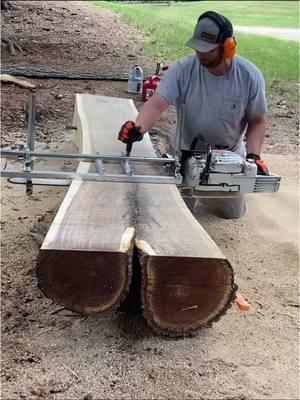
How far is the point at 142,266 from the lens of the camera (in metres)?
2.84

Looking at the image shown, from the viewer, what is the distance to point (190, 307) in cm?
296

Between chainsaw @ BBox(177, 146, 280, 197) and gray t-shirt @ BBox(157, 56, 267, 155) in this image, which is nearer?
chainsaw @ BBox(177, 146, 280, 197)

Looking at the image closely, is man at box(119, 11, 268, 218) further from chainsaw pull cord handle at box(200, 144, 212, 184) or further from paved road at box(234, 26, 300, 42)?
paved road at box(234, 26, 300, 42)

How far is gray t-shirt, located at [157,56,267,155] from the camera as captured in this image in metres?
4.38

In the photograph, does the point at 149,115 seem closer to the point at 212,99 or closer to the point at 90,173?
the point at 212,99

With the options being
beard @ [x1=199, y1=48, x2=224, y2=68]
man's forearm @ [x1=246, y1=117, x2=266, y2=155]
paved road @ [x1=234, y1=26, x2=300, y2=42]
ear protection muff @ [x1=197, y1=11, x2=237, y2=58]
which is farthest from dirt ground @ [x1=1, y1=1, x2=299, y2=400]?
paved road @ [x1=234, y1=26, x2=300, y2=42]

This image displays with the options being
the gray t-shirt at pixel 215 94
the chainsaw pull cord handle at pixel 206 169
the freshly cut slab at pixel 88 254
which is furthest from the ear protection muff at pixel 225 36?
the freshly cut slab at pixel 88 254

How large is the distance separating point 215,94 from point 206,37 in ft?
1.83

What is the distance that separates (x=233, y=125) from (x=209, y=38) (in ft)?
2.75

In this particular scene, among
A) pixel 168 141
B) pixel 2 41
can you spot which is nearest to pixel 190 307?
pixel 168 141

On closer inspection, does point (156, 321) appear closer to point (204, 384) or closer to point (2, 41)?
point (204, 384)

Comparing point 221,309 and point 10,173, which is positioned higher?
point 10,173

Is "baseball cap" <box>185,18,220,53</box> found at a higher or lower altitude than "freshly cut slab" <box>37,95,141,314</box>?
higher

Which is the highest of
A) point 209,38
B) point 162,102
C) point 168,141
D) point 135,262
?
point 209,38
